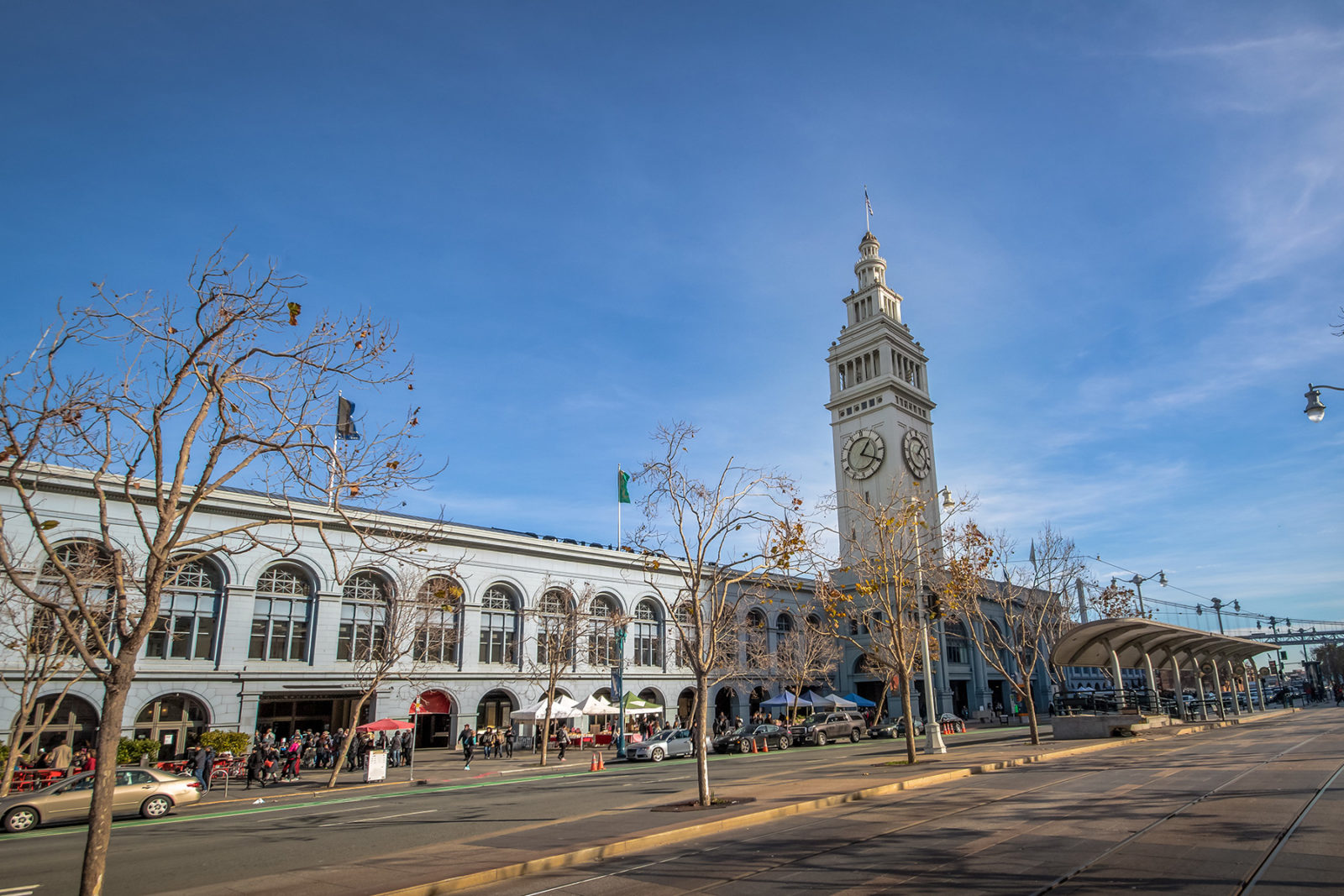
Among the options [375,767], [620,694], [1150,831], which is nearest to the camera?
[1150,831]

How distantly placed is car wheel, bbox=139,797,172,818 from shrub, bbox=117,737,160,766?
14020 millimetres

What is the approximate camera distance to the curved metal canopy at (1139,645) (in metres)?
34.2

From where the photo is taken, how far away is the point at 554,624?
5006cm

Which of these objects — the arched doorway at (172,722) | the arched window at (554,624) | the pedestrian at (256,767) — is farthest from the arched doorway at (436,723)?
the pedestrian at (256,767)

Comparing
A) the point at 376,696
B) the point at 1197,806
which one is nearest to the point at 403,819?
the point at 1197,806

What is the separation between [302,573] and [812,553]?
31.7 meters

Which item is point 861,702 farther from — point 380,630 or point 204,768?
point 204,768

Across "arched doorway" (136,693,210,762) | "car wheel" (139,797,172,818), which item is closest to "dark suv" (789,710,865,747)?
"arched doorway" (136,693,210,762)

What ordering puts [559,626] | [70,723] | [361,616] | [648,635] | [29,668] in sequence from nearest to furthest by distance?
1. [29,668]
2. [70,723]
3. [361,616]
4. [559,626]
5. [648,635]

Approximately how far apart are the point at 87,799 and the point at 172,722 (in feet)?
64.7

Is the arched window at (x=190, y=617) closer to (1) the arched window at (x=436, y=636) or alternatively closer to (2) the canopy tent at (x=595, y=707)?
(1) the arched window at (x=436, y=636)

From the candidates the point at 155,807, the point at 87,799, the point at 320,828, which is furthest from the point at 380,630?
the point at 320,828

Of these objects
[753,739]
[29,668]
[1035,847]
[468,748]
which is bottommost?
[753,739]

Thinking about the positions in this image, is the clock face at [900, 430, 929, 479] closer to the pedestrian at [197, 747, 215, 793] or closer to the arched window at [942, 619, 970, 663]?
the arched window at [942, 619, 970, 663]
